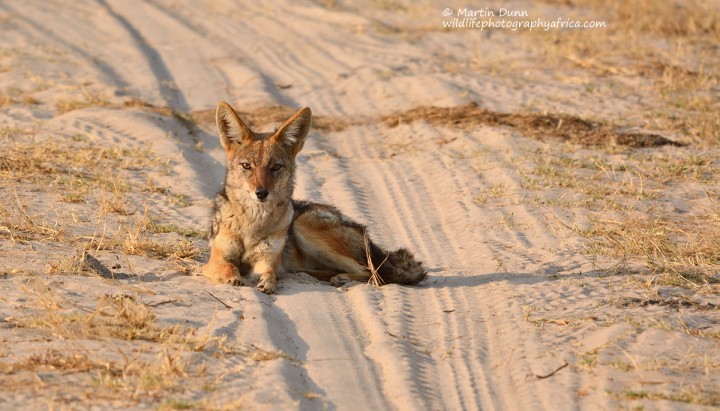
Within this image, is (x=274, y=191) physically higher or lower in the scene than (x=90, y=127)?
higher

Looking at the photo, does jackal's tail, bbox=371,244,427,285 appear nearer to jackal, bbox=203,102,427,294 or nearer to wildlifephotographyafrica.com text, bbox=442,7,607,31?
jackal, bbox=203,102,427,294

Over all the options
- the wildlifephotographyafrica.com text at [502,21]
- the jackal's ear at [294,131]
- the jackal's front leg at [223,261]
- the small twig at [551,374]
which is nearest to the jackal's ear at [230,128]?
the jackal's ear at [294,131]

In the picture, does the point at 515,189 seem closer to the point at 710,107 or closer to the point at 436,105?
the point at 436,105

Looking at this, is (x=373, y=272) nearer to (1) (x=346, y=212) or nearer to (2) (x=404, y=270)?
(2) (x=404, y=270)

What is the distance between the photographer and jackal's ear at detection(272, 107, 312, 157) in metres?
8.05

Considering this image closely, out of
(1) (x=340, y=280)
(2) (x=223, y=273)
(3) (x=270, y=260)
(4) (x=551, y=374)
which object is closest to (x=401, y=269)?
(1) (x=340, y=280)

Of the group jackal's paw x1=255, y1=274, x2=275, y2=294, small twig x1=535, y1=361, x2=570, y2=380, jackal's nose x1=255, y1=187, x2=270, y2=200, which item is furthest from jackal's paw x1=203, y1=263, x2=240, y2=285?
small twig x1=535, y1=361, x2=570, y2=380

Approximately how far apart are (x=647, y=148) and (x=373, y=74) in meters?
4.67

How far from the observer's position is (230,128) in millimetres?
8109

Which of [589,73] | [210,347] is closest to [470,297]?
[210,347]

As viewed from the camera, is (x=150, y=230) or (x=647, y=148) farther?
(x=647, y=148)

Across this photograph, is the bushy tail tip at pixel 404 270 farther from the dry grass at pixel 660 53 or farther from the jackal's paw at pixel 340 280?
the dry grass at pixel 660 53

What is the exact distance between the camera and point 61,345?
5.73 metres

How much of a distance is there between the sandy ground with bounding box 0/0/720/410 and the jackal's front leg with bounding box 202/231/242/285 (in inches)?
4.5
